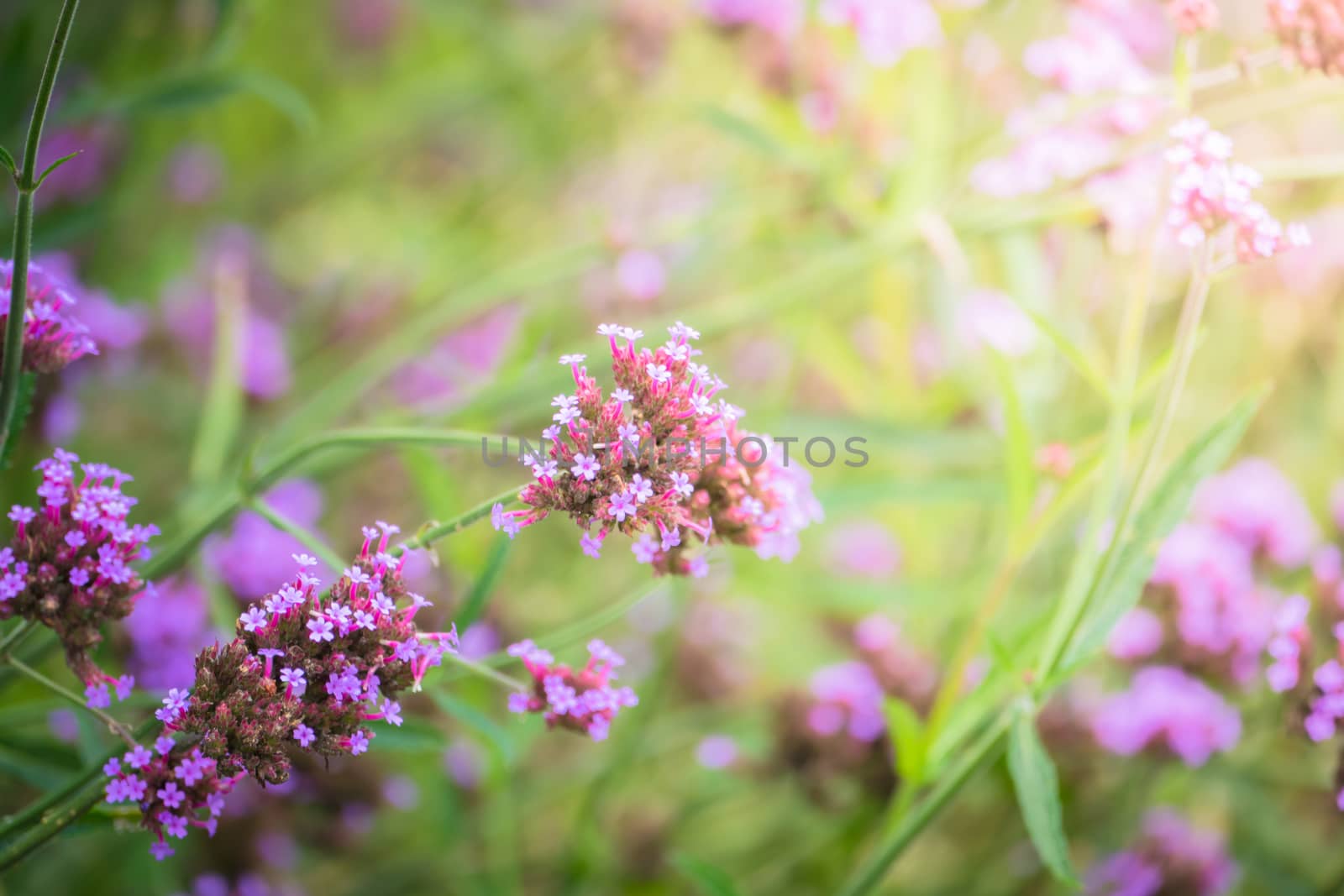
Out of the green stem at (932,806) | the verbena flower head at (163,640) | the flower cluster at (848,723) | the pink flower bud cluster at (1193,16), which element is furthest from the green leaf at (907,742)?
the verbena flower head at (163,640)

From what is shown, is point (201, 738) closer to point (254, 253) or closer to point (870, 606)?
point (870, 606)

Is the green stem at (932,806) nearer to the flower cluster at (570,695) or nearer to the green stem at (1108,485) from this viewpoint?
the green stem at (1108,485)

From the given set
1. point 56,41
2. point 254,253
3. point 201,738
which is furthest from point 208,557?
point 254,253

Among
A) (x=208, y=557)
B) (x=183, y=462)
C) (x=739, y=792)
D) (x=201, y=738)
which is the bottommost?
(x=201, y=738)

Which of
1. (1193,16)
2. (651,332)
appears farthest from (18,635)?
(1193,16)

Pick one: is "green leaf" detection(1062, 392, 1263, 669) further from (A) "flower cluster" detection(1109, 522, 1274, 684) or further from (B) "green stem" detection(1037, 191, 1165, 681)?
(A) "flower cluster" detection(1109, 522, 1274, 684)

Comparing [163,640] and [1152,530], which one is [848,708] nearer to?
[1152,530]
